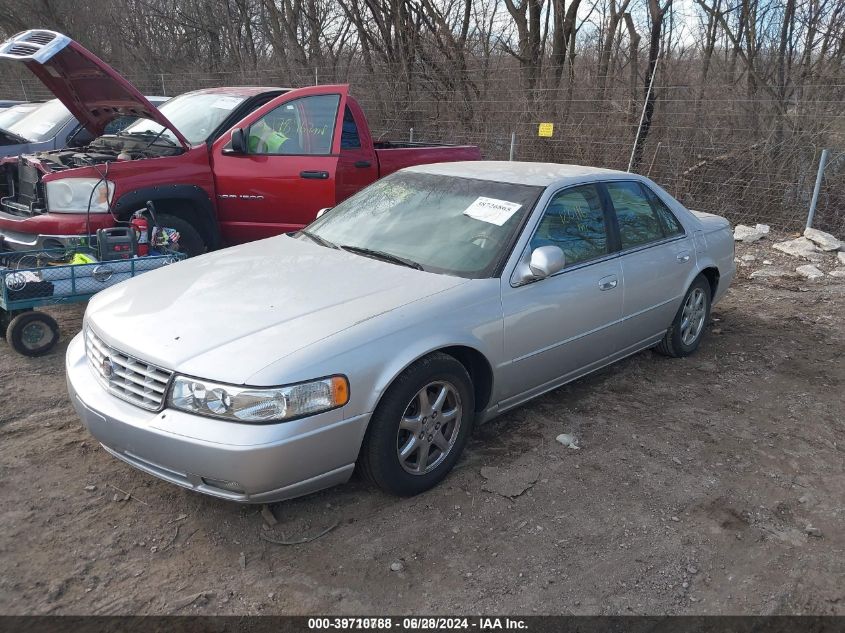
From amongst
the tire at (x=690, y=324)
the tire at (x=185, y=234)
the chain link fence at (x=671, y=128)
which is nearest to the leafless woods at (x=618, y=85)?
the chain link fence at (x=671, y=128)

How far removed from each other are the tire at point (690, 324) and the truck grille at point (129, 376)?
3.74 m

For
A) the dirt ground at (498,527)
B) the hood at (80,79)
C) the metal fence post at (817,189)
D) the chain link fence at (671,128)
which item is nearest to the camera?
the dirt ground at (498,527)

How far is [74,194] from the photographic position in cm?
558

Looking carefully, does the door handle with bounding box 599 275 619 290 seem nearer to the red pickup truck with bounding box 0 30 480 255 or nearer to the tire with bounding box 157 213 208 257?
the red pickup truck with bounding box 0 30 480 255

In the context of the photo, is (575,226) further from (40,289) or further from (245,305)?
(40,289)

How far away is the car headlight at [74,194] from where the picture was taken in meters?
5.55

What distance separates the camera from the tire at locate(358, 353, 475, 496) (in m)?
3.10

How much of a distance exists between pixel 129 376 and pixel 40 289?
2304 mm

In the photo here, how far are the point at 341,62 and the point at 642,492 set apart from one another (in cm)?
1644

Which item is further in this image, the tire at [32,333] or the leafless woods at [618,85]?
the leafless woods at [618,85]

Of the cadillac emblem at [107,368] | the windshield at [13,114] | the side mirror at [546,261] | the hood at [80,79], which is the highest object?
the hood at [80,79]

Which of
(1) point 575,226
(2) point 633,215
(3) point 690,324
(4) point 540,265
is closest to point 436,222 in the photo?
(4) point 540,265

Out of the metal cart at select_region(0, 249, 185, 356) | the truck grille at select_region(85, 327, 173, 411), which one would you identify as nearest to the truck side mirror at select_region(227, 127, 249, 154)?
the metal cart at select_region(0, 249, 185, 356)

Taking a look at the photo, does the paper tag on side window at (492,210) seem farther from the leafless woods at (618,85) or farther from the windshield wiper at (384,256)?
the leafless woods at (618,85)
